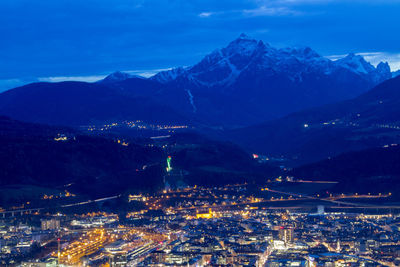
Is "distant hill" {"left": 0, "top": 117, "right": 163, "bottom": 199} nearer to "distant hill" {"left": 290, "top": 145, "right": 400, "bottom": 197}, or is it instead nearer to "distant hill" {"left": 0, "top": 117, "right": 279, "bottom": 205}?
"distant hill" {"left": 0, "top": 117, "right": 279, "bottom": 205}

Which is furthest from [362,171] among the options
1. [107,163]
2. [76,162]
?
[76,162]

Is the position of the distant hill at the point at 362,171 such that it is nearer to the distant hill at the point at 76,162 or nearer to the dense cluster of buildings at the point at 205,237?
the dense cluster of buildings at the point at 205,237

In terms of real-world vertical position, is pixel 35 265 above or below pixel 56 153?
below

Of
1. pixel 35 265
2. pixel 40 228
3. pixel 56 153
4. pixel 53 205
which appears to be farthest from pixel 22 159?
pixel 35 265

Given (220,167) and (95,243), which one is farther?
(220,167)

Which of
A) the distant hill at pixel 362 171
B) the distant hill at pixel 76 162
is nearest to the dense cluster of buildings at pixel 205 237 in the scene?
the distant hill at pixel 76 162

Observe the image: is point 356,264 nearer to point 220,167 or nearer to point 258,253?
point 258,253

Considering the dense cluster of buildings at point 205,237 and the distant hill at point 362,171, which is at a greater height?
the distant hill at point 362,171

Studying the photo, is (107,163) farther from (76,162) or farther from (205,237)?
(205,237)

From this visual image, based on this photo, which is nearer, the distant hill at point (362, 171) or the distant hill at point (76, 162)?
the distant hill at point (362, 171)
